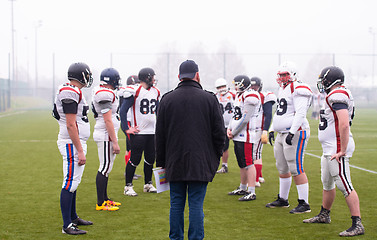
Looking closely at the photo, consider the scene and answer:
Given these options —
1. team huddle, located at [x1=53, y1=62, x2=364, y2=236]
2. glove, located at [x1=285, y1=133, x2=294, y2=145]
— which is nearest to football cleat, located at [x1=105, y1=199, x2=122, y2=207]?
team huddle, located at [x1=53, y1=62, x2=364, y2=236]

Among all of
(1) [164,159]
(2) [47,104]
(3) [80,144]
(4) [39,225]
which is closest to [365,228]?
(1) [164,159]

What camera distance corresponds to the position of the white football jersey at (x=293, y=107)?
636cm

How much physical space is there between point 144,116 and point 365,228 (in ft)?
12.9

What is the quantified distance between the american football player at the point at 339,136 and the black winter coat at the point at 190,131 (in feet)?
5.56

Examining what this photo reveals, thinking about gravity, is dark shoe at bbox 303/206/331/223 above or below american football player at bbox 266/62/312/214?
below

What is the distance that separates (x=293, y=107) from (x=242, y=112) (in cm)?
115

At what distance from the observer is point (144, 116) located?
25.6ft

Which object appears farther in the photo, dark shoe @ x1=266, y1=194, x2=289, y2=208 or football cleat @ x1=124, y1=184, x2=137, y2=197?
football cleat @ x1=124, y1=184, x2=137, y2=197

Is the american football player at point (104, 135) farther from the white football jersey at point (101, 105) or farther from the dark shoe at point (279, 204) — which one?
the dark shoe at point (279, 204)

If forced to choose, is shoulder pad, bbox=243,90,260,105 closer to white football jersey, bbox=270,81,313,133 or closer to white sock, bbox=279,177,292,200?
white football jersey, bbox=270,81,313,133

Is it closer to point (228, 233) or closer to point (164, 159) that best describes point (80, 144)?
point (164, 159)

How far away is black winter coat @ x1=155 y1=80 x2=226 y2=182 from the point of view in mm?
4324

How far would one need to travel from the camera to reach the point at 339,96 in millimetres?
5289

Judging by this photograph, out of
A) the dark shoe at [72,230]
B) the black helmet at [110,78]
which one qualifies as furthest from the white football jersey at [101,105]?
the dark shoe at [72,230]
